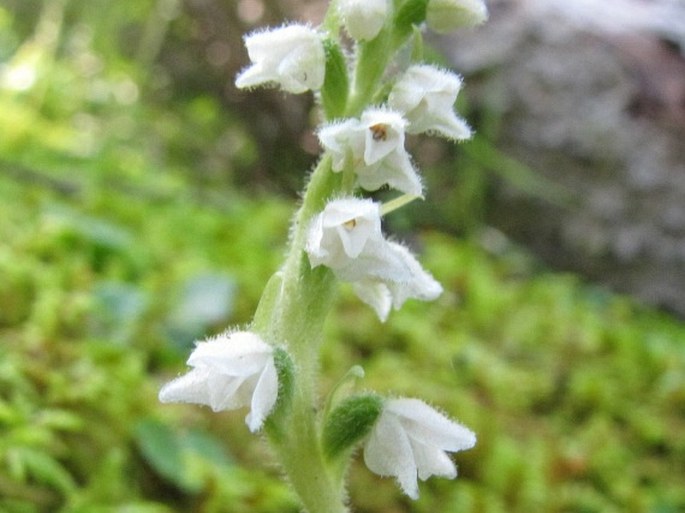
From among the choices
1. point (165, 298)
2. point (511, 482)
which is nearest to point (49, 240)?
point (165, 298)

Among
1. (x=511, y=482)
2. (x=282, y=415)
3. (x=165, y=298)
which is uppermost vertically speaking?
(x=165, y=298)

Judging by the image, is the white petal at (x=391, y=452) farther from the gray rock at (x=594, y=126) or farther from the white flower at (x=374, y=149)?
the gray rock at (x=594, y=126)

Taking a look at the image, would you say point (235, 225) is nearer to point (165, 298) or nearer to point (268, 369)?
point (165, 298)

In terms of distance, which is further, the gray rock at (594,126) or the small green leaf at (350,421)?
the gray rock at (594,126)

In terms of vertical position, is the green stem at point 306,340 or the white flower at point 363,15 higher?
the white flower at point 363,15

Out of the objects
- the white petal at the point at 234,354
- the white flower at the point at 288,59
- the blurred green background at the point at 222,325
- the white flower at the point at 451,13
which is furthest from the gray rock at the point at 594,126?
the white petal at the point at 234,354
